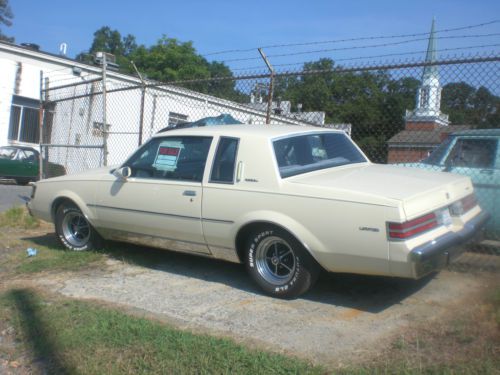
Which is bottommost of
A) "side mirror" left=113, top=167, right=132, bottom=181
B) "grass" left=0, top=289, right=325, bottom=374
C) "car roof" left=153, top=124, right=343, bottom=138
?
"grass" left=0, top=289, right=325, bottom=374

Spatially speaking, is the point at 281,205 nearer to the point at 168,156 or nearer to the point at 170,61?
the point at 168,156

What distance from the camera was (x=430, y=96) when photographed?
6.96 metres

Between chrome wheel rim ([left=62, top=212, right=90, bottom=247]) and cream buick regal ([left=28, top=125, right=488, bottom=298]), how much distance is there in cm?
25

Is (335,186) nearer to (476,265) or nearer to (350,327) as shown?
(350,327)

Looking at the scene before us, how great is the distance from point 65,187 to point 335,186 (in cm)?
363

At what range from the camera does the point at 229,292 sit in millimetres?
5078

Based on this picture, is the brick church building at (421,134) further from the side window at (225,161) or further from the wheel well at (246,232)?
the wheel well at (246,232)

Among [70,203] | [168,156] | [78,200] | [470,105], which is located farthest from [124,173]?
[470,105]

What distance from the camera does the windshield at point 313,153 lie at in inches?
195

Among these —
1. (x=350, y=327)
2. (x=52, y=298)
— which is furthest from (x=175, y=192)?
(x=350, y=327)

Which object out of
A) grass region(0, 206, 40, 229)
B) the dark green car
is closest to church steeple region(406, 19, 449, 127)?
grass region(0, 206, 40, 229)

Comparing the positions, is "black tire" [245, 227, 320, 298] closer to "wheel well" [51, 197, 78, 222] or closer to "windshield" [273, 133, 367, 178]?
"windshield" [273, 133, 367, 178]

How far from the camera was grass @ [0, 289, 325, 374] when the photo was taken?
3.45 metres

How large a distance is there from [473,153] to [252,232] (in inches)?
122
